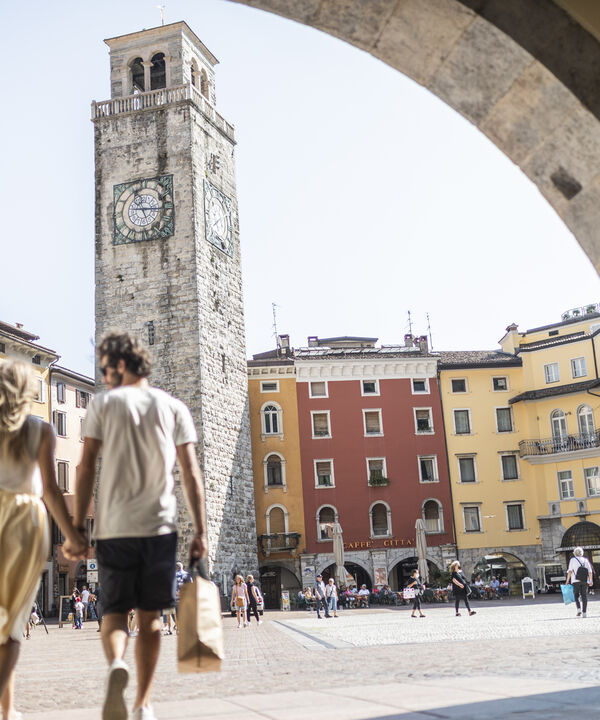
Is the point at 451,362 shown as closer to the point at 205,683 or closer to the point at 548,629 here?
the point at 548,629

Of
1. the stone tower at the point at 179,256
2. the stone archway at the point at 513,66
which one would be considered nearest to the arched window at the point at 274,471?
the stone tower at the point at 179,256

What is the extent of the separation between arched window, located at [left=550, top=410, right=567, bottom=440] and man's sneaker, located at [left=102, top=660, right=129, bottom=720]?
141 ft

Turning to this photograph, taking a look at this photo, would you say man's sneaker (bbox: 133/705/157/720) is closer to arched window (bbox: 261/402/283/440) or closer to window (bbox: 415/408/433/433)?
arched window (bbox: 261/402/283/440)

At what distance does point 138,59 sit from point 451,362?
20.3 meters

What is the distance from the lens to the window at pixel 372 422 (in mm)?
45188

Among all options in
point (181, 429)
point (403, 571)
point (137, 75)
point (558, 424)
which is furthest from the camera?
point (558, 424)

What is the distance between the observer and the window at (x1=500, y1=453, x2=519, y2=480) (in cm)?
4538

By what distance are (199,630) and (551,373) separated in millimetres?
43973

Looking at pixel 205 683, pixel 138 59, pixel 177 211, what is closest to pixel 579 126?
pixel 205 683

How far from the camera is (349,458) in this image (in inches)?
1747

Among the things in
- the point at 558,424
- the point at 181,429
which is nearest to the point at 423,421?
the point at 558,424

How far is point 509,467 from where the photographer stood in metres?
45.6

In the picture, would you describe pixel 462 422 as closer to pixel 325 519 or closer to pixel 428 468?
pixel 428 468

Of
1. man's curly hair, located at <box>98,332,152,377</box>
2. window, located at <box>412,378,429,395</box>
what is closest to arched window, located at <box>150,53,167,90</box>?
window, located at <box>412,378,429,395</box>
